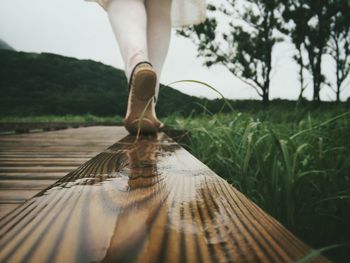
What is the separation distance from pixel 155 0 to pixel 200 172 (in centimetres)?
137

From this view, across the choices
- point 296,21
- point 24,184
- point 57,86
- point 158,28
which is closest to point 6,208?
point 24,184

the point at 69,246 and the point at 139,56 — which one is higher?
the point at 139,56

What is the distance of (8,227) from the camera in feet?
0.89

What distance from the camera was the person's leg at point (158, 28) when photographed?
67.9 inches

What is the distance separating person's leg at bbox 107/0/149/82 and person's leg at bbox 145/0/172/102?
10.3 inches

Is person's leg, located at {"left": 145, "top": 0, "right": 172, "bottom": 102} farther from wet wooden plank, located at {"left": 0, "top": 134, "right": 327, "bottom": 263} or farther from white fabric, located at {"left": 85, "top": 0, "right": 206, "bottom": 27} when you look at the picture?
wet wooden plank, located at {"left": 0, "top": 134, "right": 327, "bottom": 263}

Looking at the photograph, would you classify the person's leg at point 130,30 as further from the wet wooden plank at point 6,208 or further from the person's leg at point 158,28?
the wet wooden plank at point 6,208

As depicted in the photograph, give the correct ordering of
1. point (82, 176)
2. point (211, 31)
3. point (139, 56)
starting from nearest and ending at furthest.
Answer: point (82, 176) < point (139, 56) < point (211, 31)

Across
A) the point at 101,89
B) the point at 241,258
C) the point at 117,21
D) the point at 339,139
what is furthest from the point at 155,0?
the point at 101,89

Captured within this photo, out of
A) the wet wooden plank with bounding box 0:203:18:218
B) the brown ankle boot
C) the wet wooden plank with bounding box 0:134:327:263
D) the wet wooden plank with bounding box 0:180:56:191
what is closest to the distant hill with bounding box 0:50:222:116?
the brown ankle boot

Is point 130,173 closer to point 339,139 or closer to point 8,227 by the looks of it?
point 8,227

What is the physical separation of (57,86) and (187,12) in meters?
28.3

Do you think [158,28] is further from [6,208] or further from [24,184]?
[6,208]

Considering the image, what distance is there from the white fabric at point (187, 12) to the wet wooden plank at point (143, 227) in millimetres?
2135
